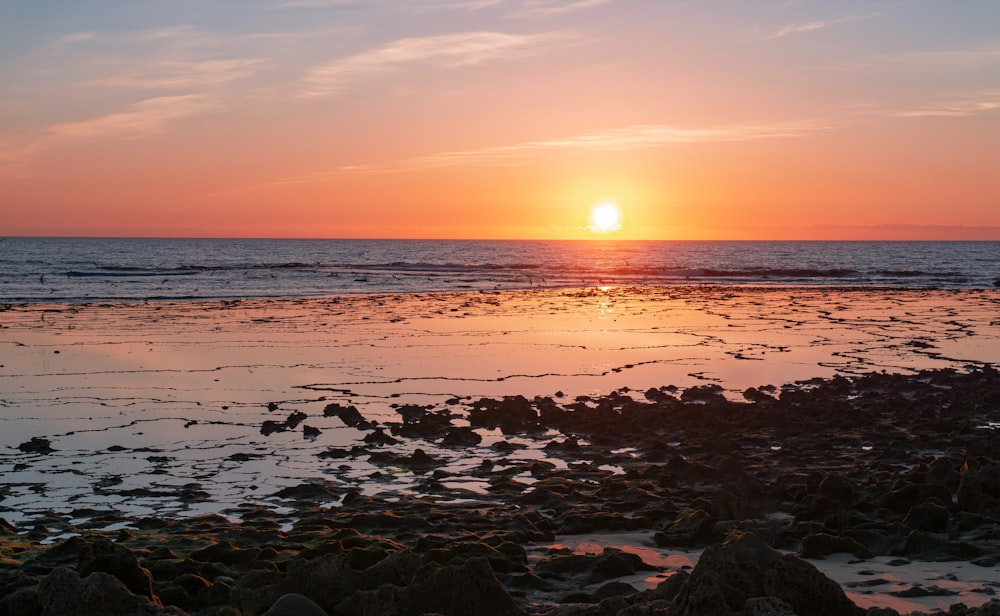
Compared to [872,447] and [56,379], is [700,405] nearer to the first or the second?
[872,447]

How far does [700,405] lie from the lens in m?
15.0

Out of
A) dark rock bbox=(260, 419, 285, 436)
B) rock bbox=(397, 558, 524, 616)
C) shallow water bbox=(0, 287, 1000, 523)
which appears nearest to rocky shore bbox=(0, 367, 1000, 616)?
rock bbox=(397, 558, 524, 616)

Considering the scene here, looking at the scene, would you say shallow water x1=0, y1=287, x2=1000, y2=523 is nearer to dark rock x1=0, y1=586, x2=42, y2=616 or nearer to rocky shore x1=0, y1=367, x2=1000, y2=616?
rocky shore x1=0, y1=367, x2=1000, y2=616

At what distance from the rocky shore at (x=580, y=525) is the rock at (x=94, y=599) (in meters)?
0.01

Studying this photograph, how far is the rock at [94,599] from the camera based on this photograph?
18.2ft

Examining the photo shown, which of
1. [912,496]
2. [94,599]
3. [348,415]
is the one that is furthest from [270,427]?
[912,496]

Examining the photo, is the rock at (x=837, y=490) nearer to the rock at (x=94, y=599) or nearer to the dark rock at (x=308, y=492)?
the dark rock at (x=308, y=492)

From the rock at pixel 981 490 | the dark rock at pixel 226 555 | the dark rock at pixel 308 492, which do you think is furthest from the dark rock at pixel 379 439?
the rock at pixel 981 490

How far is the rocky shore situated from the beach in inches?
1.4

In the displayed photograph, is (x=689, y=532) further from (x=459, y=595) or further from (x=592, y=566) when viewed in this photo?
(x=459, y=595)

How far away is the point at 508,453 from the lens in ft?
40.2

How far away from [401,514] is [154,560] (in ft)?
8.02

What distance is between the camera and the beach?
761 centimetres

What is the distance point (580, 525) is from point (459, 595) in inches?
119
